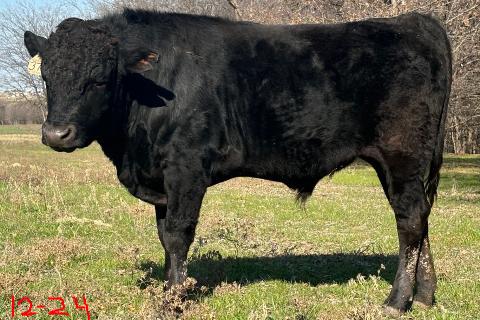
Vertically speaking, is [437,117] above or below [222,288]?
above

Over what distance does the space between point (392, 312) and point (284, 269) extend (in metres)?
1.67

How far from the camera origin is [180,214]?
16.1ft

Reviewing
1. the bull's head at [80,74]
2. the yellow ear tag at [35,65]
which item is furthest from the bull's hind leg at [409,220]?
the yellow ear tag at [35,65]

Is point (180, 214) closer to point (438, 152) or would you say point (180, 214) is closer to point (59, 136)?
point (59, 136)

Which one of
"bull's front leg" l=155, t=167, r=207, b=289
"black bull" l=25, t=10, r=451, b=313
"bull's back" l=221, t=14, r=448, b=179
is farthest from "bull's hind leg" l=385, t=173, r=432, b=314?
"bull's front leg" l=155, t=167, r=207, b=289

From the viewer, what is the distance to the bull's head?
178 inches

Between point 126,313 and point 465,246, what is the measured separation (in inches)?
204

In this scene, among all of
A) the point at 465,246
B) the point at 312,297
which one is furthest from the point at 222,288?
the point at 465,246

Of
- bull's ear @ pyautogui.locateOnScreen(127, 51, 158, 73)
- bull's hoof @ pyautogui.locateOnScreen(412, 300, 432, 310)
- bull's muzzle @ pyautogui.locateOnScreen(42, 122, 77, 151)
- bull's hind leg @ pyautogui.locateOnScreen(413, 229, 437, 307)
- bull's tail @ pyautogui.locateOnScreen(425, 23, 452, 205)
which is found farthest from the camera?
bull's tail @ pyautogui.locateOnScreen(425, 23, 452, 205)

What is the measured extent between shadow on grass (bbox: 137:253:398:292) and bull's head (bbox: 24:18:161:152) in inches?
64.0

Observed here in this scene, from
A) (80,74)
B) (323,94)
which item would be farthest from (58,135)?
(323,94)

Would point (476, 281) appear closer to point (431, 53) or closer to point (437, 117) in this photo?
point (437, 117)

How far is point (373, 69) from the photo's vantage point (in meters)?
5.30

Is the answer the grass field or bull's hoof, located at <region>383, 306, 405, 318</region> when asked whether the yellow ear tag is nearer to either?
the grass field
